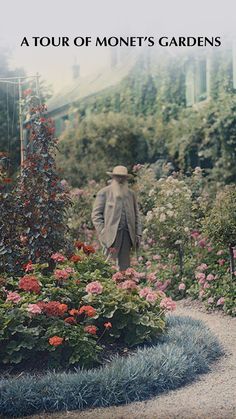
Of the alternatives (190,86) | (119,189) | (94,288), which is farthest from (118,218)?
(190,86)

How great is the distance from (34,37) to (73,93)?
1076 centimetres

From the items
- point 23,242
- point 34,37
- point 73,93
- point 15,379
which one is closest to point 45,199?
point 23,242

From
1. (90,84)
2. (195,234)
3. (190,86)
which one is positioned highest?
(90,84)

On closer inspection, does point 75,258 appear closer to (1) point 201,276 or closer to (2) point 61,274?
(2) point 61,274

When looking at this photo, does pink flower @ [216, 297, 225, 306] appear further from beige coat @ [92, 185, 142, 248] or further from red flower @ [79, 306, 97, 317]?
red flower @ [79, 306, 97, 317]

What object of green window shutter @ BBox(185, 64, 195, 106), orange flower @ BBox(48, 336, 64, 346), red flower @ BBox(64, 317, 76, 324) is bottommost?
orange flower @ BBox(48, 336, 64, 346)

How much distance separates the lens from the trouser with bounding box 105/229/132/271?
9648mm

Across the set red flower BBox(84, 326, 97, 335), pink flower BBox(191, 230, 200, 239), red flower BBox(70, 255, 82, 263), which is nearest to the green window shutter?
pink flower BBox(191, 230, 200, 239)

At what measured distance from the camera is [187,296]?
1003 cm

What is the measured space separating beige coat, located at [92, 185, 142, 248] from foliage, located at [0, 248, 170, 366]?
76.5 inches

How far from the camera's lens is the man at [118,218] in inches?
379

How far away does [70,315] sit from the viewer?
681 cm

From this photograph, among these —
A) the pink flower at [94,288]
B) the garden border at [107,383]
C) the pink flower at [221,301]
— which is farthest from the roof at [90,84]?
the garden border at [107,383]

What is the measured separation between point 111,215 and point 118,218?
10cm
